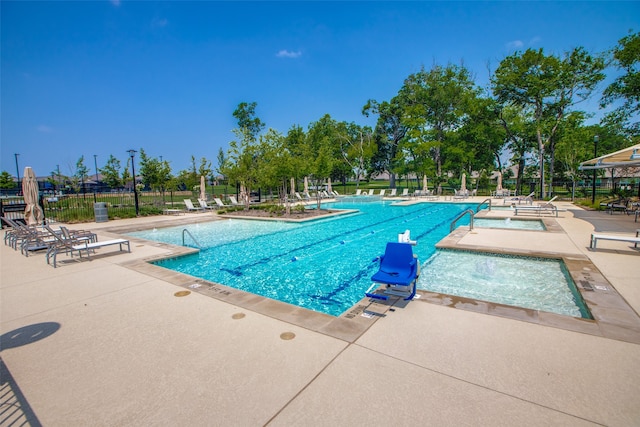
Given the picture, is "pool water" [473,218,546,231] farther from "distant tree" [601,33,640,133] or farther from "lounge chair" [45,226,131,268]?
"distant tree" [601,33,640,133]

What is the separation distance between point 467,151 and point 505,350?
32271 millimetres

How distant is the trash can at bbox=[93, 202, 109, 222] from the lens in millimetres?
14109

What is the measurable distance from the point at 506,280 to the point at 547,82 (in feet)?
79.0

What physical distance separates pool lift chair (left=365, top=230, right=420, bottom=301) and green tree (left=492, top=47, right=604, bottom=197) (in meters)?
24.0

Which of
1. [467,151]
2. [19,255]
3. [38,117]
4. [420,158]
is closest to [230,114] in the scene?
[38,117]

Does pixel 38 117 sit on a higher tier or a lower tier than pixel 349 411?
higher

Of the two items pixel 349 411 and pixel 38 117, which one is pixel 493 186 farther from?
pixel 38 117

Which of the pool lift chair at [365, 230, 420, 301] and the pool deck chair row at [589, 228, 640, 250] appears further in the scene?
the pool deck chair row at [589, 228, 640, 250]

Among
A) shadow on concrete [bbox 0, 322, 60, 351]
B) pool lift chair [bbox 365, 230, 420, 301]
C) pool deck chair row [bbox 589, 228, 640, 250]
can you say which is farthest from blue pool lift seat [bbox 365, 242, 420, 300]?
pool deck chair row [bbox 589, 228, 640, 250]

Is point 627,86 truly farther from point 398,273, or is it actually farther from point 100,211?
point 100,211

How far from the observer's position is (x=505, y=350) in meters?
3.03

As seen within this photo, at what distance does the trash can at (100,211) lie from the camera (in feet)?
46.3

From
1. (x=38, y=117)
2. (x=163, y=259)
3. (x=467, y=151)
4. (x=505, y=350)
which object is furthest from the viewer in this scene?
(x=467, y=151)

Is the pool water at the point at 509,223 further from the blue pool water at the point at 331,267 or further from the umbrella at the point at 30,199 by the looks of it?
the umbrella at the point at 30,199
